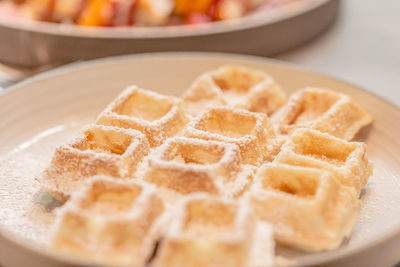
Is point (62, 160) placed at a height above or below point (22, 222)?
above

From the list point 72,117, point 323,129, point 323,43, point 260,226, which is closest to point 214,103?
point 323,129

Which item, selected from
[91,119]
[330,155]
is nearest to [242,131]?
[330,155]

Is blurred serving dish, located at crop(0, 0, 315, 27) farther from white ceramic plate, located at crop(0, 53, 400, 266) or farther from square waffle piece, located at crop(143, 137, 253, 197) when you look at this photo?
square waffle piece, located at crop(143, 137, 253, 197)

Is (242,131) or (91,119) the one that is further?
(91,119)

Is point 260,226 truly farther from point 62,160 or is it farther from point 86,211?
point 62,160

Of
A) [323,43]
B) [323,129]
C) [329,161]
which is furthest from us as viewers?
[323,43]

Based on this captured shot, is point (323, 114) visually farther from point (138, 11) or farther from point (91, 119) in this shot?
point (138, 11)

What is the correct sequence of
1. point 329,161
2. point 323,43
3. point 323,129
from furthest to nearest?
point 323,43 → point 323,129 → point 329,161
